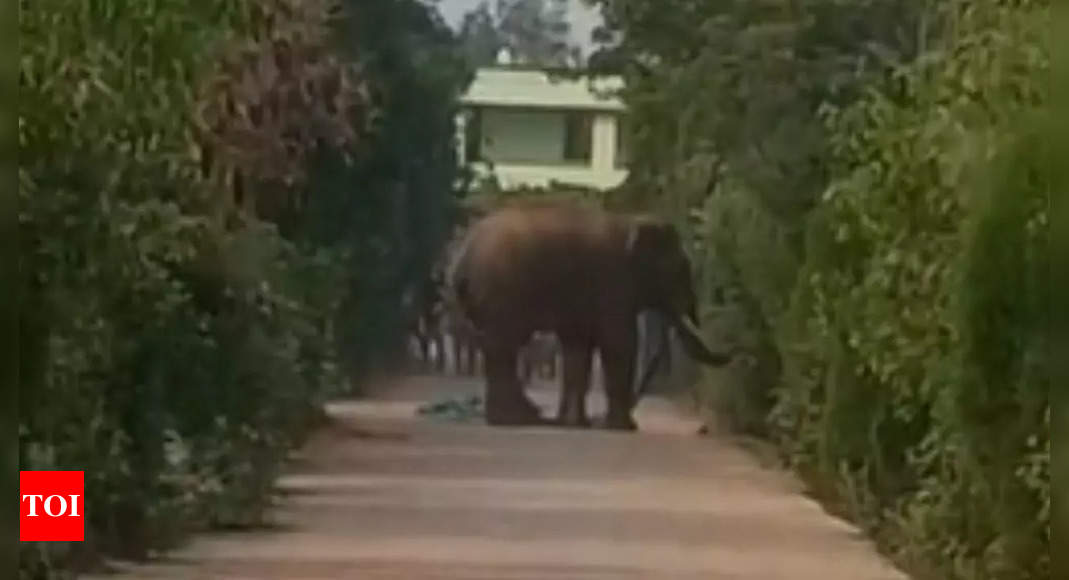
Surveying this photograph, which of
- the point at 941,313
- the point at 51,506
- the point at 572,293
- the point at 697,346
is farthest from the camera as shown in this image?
the point at 572,293

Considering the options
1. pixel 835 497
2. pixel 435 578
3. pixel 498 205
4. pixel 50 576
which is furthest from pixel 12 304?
pixel 835 497

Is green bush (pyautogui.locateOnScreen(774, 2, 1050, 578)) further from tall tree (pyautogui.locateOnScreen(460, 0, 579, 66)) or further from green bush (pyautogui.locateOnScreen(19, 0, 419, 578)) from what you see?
green bush (pyautogui.locateOnScreen(19, 0, 419, 578))

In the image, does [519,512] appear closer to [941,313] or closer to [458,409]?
[458,409]

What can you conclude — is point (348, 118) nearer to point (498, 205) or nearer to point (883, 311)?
point (498, 205)

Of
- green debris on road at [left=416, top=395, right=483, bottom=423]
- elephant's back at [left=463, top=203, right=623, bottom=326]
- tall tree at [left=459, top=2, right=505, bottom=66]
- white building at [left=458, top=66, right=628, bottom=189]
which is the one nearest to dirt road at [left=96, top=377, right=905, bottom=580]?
green debris on road at [left=416, top=395, right=483, bottom=423]

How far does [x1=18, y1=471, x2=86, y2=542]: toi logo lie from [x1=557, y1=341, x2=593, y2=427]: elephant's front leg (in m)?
1.08

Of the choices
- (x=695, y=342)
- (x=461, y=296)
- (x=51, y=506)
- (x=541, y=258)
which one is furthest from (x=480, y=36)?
(x=51, y=506)

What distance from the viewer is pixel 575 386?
5.07 meters

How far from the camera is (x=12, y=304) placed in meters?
3.49

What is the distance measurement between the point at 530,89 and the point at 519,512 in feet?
2.40

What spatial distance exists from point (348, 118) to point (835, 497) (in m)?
1.08

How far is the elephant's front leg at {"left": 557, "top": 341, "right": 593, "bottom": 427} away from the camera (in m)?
4.86

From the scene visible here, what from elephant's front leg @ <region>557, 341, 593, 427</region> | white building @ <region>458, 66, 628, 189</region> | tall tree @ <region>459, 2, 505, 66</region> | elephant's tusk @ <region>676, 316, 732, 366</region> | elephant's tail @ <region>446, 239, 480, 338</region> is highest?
tall tree @ <region>459, 2, 505, 66</region>

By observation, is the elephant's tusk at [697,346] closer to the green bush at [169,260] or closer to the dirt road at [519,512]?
the dirt road at [519,512]
